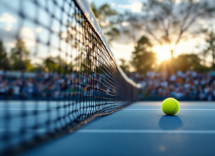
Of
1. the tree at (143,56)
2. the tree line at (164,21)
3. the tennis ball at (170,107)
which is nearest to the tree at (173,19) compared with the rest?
the tree line at (164,21)

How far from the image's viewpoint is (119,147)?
4.39ft

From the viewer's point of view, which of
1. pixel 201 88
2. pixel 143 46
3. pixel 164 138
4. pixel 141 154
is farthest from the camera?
pixel 143 46

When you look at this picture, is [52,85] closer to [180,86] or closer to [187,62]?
[180,86]

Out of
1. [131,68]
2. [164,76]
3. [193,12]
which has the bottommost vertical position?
[164,76]

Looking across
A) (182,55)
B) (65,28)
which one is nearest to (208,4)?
(65,28)

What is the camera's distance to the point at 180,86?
14.6 meters

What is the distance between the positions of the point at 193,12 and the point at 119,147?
1985 centimetres

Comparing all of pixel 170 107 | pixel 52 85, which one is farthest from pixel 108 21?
pixel 170 107

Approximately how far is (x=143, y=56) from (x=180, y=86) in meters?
16.7

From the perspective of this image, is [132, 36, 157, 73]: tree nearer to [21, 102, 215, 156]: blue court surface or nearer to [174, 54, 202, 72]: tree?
[174, 54, 202, 72]: tree

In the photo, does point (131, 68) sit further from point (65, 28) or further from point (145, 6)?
point (65, 28)

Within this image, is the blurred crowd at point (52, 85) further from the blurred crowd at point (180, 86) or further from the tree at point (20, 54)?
the blurred crowd at point (180, 86)

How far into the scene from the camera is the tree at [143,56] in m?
30.9

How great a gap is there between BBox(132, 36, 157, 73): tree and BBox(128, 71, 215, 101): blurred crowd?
48.6 feet
